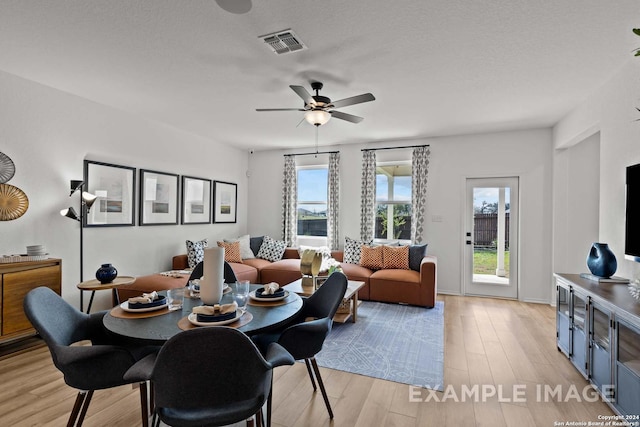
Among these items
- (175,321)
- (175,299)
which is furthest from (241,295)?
(175,321)

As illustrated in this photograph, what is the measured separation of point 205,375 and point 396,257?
165 inches

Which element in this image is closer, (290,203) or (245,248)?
(245,248)

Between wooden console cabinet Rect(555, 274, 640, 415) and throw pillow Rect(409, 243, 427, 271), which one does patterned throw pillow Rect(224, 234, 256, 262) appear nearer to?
throw pillow Rect(409, 243, 427, 271)

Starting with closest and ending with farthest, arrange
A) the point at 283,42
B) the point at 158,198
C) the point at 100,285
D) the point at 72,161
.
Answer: the point at 283,42
the point at 100,285
the point at 72,161
the point at 158,198

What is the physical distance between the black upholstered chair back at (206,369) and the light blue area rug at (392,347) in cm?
165

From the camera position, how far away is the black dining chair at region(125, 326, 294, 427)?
4.06ft

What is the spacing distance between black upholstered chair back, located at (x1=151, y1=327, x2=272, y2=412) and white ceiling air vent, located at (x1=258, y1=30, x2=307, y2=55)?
2118 millimetres

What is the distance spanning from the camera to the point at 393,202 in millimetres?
5895

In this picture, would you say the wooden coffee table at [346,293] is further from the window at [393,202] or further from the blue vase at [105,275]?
the window at [393,202]

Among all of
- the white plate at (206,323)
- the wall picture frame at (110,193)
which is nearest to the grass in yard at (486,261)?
the white plate at (206,323)

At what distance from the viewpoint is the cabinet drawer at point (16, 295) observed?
283cm

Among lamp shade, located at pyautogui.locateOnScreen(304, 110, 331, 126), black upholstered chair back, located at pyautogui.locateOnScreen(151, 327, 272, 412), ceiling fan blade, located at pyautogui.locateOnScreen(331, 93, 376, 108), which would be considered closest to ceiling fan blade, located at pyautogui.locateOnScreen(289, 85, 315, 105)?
lamp shade, located at pyautogui.locateOnScreen(304, 110, 331, 126)

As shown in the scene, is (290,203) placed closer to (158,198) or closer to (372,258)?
(372,258)

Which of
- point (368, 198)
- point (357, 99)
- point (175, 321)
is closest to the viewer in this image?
point (175, 321)
